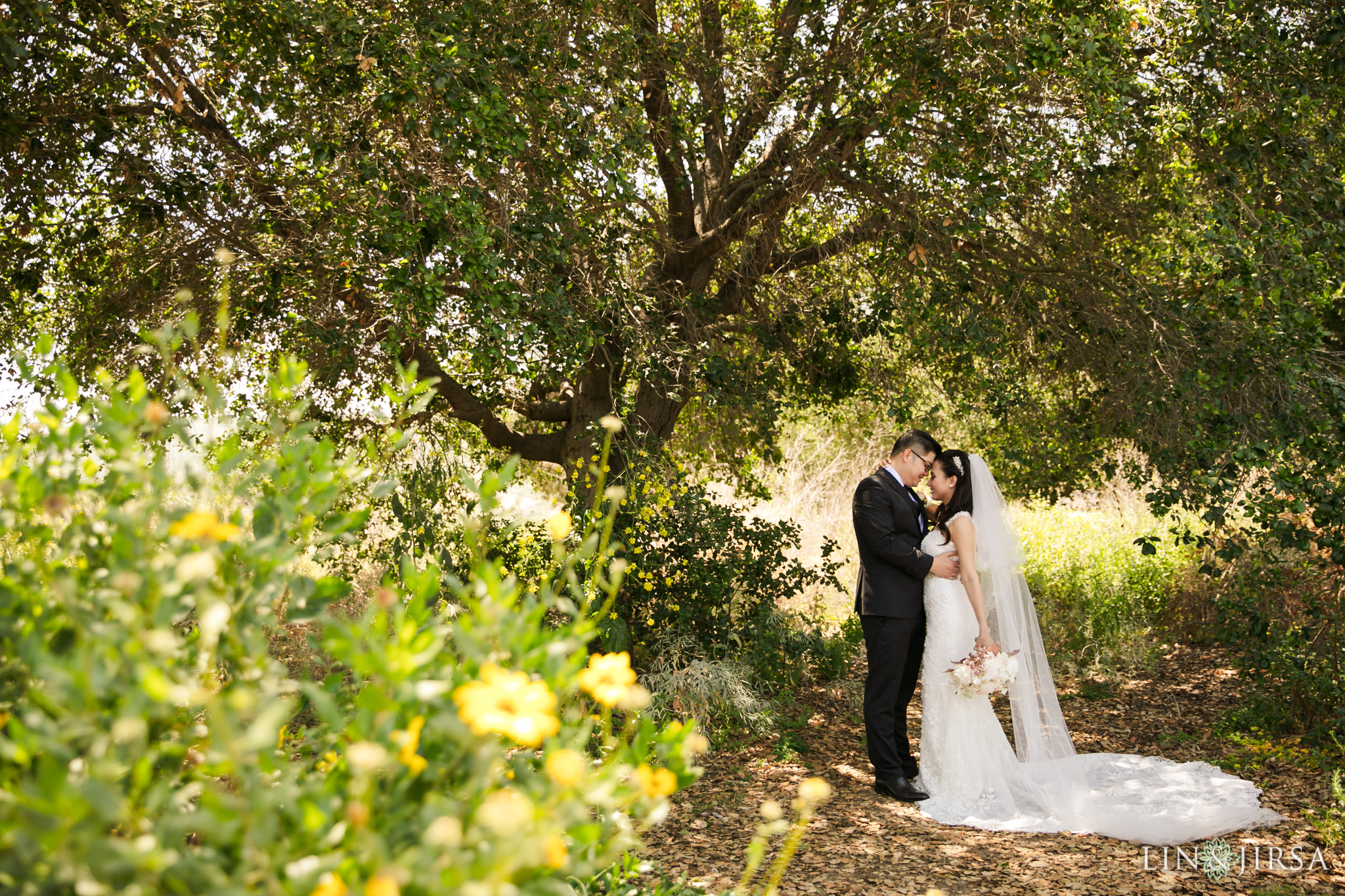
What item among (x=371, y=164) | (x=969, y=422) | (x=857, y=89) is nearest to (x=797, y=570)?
(x=857, y=89)

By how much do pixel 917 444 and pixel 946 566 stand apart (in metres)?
0.68

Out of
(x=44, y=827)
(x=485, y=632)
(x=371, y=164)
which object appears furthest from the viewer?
(x=371, y=164)

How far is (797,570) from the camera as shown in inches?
235

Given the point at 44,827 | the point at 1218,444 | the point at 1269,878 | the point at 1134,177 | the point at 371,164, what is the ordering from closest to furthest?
the point at 44,827, the point at 1269,878, the point at 371,164, the point at 1218,444, the point at 1134,177

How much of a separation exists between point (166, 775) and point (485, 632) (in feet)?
1.48

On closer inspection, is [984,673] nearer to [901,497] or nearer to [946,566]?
[946,566]

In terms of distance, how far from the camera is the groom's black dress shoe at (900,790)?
4332mm

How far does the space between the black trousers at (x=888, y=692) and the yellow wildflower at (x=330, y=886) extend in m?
3.93

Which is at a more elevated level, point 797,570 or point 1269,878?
point 797,570

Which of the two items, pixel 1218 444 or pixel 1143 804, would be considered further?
pixel 1218 444

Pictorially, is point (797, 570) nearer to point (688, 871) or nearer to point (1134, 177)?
point (688, 871)

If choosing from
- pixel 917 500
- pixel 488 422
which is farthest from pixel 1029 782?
pixel 488 422

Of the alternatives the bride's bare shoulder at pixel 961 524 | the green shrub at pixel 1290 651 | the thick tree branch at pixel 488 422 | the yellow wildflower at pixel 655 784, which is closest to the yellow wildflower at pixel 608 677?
the yellow wildflower at pixel 655 784

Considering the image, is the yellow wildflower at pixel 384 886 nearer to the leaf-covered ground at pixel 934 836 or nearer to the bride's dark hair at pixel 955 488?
the leaf-covered ground at pixel 934 836
